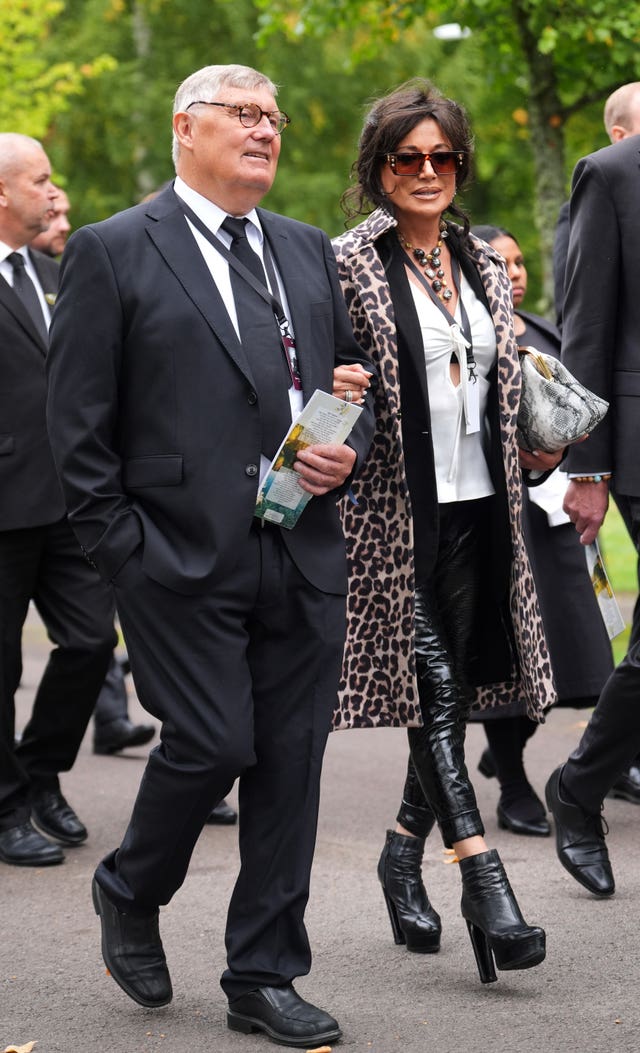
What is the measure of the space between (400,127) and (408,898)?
221cm

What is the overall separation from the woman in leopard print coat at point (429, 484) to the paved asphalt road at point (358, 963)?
34 centimetres

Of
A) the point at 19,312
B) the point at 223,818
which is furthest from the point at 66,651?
the point at 19,312

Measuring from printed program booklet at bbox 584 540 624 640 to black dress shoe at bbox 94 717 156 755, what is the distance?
322 centimetres

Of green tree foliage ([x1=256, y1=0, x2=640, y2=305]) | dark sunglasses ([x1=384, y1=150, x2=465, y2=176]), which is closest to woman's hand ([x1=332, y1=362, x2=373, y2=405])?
dark sunglasses ([x1=384, y1=150, x2=465, y2=176])

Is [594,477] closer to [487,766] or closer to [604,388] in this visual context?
[604,388]

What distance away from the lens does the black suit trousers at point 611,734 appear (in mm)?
5277

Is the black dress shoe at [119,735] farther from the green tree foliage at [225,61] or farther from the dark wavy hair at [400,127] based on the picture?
the green tree foliage at [225,61]

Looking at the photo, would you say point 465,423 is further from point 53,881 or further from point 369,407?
point 53,881

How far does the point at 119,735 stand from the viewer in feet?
27.3

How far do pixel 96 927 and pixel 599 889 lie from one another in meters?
1.57

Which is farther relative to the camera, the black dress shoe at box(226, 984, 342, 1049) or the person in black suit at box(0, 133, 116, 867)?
the person in black suit at box(0, 133, 116, 867)

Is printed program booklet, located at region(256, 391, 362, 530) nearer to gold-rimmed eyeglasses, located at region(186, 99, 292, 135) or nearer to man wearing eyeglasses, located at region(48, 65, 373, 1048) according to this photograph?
man wearing eyeglasses, located at region(48, 65, 373, 1048)

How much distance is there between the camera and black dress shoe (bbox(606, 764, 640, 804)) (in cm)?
695

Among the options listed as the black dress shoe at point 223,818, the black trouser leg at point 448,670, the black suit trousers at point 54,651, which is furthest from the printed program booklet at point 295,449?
the black dress shoe at point 223,818
